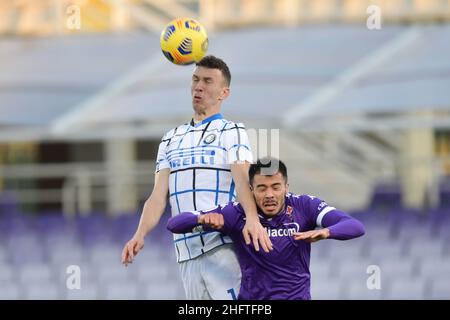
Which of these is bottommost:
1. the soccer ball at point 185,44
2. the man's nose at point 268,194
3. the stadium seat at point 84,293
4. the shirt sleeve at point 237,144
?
the stadium seat at point 84,293

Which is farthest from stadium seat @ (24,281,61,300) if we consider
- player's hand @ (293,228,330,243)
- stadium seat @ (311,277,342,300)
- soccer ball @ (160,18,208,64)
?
player's hand @ (293,228,330,243)

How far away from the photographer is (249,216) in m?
7.30

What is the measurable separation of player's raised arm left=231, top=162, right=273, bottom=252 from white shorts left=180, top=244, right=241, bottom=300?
0.40 m

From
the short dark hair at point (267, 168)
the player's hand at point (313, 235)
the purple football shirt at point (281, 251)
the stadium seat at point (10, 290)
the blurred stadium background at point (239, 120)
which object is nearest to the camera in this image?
the player's hand at point (313, 235)

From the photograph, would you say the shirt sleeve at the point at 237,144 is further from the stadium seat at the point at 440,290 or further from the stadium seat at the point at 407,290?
the stadium seat at the point at 440,290

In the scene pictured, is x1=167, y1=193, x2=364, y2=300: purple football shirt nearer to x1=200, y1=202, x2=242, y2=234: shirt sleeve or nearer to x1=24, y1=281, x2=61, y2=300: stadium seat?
x1=200, y1=202, x2=242, y2=234: shirt sleeve

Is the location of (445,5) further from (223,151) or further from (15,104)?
(223,151)

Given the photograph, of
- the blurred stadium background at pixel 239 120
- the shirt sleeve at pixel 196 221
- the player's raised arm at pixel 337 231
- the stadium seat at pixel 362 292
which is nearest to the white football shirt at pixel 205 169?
the shirt sleeve at pixel 196 221

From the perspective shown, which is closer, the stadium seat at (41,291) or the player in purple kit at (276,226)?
the player in purple kit at (276,226)

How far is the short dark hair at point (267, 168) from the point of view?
7.35m

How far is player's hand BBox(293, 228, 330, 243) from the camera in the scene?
7082 mm

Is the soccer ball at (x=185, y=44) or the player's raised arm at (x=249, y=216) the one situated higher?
the soccer ball at (x=185, y=44)

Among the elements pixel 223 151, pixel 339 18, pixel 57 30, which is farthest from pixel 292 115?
pixel 223 151

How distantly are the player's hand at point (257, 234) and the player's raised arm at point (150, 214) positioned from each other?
61 centimetres
